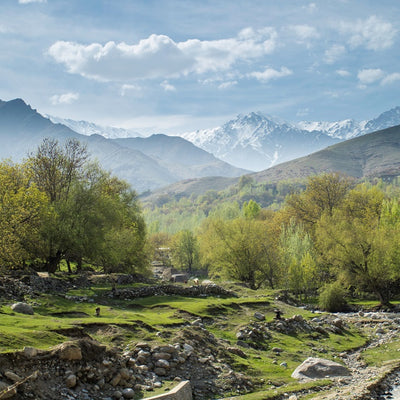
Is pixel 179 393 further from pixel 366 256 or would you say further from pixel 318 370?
pixel 366 256

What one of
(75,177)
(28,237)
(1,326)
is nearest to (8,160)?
(75,177)

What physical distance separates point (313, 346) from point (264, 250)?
37.2m

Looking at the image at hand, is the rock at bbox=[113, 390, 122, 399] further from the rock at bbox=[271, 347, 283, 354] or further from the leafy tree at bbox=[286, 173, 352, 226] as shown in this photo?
the leafy tree at bbox=[286, 173, 352, 226]

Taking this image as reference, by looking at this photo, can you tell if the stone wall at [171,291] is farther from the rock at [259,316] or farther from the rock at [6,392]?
the rock at [6,392]

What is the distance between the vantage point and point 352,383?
827 inches

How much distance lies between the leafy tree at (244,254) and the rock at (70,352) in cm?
5002

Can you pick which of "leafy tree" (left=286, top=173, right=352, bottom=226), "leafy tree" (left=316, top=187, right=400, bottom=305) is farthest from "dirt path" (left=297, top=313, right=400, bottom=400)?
"leafy tree" (left=286, top=173, right=352, bottom=226)

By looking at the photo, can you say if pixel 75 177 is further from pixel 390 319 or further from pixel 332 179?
pixel 332 179

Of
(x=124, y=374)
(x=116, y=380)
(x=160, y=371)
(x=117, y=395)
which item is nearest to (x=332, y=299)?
(x=160, y=371)

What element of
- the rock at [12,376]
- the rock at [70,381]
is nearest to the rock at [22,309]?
the rock at [70,381]

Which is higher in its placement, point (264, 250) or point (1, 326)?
point (1, 326)

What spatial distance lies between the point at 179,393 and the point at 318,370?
1060 centimetres

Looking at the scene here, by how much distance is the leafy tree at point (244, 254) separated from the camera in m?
64.4

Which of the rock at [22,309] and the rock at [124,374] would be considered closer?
the rock at [124,374]
